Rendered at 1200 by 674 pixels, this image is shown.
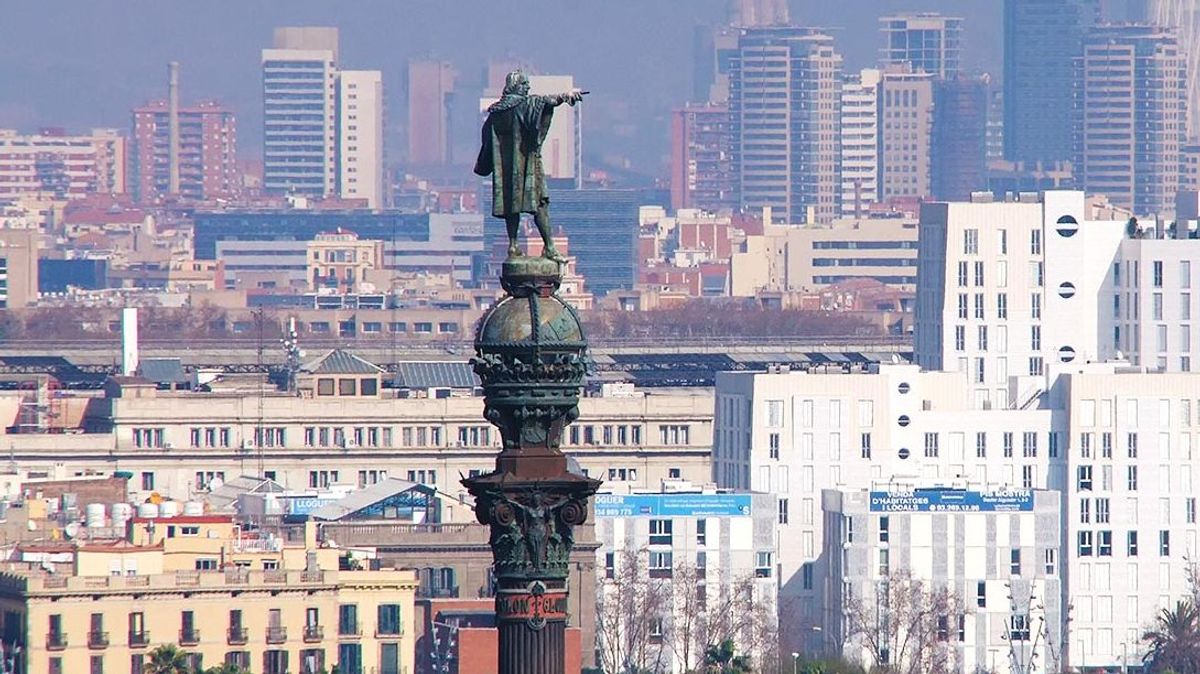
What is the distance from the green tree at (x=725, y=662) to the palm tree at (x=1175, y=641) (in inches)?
651

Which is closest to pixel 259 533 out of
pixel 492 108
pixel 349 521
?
pixel 349 521

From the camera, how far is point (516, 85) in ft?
87.7

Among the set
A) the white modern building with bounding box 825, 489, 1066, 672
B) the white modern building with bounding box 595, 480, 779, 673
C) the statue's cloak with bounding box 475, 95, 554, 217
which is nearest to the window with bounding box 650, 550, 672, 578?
the white modern building with bounding box 595, 480, 779, 673

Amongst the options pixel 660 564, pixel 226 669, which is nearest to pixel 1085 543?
pixel 660 564

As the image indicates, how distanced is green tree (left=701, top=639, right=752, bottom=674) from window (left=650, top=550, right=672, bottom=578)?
82.3 ft

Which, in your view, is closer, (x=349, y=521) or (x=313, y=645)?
(x=313, y=645)

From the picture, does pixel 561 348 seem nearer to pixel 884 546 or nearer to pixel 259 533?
pixel 259 533

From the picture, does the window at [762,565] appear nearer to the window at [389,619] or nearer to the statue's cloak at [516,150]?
the window at [389,619]

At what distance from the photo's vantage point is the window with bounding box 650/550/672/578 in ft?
379

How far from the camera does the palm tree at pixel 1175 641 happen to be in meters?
107

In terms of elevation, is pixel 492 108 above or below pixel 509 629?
above

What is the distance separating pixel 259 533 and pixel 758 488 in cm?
2514

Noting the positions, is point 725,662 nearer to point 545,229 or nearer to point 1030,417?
point 1030,417

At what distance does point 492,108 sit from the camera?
26.9 m
